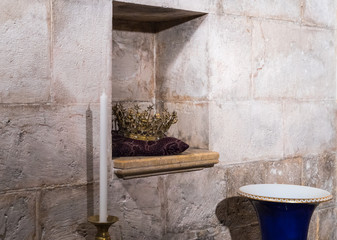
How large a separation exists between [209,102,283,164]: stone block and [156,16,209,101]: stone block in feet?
0.50

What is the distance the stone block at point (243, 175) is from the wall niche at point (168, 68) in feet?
0.63

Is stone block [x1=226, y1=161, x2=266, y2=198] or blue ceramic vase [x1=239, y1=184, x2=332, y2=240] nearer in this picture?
blue ceramic vase [x1=239, y1=184, x2=332, y2=240]

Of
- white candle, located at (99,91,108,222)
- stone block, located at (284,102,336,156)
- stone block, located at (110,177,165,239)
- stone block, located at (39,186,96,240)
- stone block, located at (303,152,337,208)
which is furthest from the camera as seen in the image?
stone block, located at (303,152,337,208)

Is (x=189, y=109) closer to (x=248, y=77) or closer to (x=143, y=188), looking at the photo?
(x=248, y=77)

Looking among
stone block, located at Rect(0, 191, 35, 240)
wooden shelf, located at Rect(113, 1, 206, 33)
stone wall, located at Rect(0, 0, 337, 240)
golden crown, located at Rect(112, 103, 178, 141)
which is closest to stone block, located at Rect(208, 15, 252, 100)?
stone wall, located at Rect(0, 0, 337, 240)

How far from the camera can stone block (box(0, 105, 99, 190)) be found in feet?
6.28

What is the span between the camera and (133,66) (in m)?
2.77

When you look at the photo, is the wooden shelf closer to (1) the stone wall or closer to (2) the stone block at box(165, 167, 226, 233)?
(1) the stone wall

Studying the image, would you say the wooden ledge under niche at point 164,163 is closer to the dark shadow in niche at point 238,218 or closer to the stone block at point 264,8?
the dark shadow in niche at point 238,218

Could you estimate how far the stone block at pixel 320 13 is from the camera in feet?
9.82

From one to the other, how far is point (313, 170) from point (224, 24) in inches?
41.1

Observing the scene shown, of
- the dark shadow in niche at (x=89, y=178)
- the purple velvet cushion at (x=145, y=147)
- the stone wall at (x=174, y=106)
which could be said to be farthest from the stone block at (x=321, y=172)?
the dark shadow in niche at (x=89, y=178)

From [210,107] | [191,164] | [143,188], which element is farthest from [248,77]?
[143,188]

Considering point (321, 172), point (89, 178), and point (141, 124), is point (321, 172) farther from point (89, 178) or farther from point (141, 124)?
point (89, 178)
